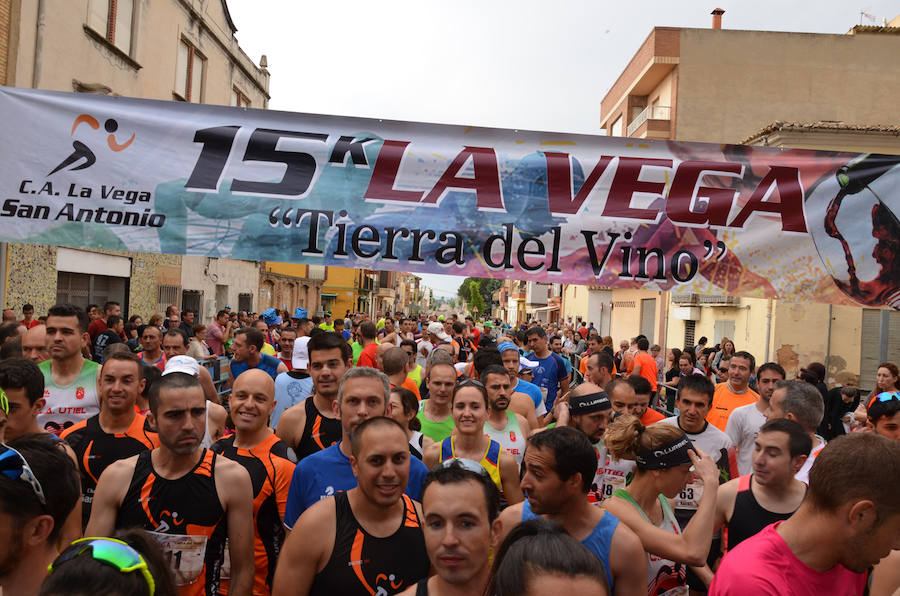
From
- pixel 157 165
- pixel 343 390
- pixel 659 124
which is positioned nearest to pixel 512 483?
pixel 343 390

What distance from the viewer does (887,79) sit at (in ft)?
88.3

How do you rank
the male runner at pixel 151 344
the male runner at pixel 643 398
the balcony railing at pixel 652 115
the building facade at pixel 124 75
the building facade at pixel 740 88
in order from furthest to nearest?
1. the balcony railing at pixel 652 115
2. the building facade at pixel 740 88
3. the building facade at pixel 124 75
4. the male runner at pixel 151 344
5. the male runner at pixel 643 398

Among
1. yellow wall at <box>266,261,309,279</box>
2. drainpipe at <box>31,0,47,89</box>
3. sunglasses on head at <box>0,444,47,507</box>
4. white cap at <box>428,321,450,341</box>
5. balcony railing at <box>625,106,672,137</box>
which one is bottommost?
sunglasses on head at <box>0,444,47,507</box>

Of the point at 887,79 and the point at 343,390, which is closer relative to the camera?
the point at 343,390

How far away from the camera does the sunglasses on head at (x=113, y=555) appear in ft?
5.62

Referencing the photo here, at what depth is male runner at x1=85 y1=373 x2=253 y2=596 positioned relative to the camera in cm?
306

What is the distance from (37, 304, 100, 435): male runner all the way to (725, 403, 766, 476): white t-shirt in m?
5.23

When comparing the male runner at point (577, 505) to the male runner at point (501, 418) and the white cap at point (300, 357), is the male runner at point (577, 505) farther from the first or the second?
the white cap at point (300, 357)

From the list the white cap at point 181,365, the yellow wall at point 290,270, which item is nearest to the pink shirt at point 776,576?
the white cap at point 181,365

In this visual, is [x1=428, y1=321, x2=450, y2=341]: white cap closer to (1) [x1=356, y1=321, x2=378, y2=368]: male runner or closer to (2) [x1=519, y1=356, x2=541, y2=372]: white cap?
(1) [x1=356, y1=321, x2=378, y2=368]: male runner

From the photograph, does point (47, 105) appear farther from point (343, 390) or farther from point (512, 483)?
point (512, 483)

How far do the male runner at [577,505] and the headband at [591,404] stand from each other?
1.96 m

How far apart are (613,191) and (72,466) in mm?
3983

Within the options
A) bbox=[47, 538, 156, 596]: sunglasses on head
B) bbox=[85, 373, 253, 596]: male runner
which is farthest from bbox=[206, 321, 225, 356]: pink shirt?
bbox=[47, 538, 156, 596]: sunglasses on head
